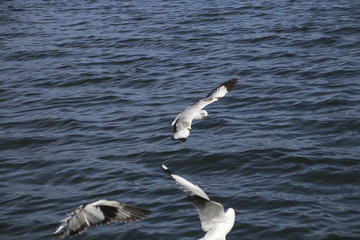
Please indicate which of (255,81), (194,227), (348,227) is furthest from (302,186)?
(255,81)

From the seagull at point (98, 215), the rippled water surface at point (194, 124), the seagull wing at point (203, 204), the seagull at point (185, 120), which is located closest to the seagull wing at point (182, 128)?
the seagull at point (185, 120)

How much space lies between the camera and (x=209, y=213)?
7.64m

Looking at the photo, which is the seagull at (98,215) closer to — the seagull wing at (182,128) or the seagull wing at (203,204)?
the seagull wing at (203,204)

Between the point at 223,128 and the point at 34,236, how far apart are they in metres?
4.72

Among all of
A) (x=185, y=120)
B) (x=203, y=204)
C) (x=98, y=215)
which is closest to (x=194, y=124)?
(x=185, y=120)

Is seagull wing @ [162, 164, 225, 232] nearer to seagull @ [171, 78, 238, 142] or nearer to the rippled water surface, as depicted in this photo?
the rippled water surface

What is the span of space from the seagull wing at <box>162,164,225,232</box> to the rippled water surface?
86cm

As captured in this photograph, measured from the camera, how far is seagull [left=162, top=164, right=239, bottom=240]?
24.2ft

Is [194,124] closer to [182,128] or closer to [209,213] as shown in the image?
[182,128]

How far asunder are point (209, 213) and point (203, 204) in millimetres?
215

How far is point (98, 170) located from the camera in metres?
10.7

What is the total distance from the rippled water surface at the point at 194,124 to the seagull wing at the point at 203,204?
0.86m

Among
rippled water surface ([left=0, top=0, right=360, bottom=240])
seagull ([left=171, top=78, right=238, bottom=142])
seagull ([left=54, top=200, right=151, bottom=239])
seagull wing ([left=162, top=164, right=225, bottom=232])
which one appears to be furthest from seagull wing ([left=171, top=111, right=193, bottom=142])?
seagull ([left=54, top=200, right=151, bottom=239])

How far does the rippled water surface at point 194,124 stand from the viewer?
9.12 meters
